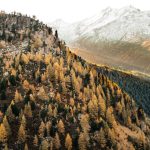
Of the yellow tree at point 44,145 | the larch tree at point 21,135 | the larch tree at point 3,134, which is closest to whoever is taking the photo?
the larch tree at point 3,134

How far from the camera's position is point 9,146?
19112cm

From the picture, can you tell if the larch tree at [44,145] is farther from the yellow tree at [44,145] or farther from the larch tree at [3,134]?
the larch tree at [3,134]

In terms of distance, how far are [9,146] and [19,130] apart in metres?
10.2

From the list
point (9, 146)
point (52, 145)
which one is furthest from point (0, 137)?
point (52, 145)

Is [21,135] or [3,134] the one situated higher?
[3,134]

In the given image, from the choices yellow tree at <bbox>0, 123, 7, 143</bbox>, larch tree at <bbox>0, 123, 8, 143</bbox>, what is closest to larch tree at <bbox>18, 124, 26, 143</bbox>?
larch tree at <bbox>0, 123, 8, 143</bbox>

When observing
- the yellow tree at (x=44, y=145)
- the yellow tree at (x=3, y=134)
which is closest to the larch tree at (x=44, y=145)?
the yellow tree at (x=44, y=145)

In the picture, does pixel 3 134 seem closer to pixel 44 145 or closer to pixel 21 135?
pixel 21 135

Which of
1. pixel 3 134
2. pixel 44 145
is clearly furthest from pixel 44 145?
pixel 3 134

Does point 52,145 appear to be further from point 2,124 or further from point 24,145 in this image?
point 2,124

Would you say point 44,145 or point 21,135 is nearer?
point 44,145

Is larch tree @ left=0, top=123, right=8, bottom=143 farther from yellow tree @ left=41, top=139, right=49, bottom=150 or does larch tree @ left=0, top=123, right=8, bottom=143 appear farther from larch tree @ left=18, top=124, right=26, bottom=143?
yellow tree @ left=41, top=139, right=49, bottom=150

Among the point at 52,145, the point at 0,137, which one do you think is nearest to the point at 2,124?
the point at 0,137

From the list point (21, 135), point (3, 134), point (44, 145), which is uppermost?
point (3, 134)
